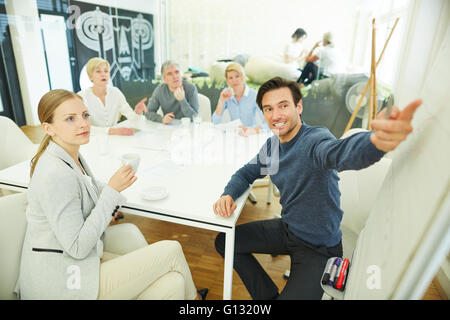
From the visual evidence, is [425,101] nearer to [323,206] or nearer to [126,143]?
[323,206]

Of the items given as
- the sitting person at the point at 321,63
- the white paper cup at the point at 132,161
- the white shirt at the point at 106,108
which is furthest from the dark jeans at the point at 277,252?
the sitting person at the point at 321,63

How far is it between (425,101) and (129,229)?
1.26m

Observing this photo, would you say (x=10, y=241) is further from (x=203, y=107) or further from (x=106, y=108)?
(x=203, y=107)

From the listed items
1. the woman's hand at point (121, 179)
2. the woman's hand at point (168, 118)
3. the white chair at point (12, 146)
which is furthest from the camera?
the woman's hand at point (168, 118)

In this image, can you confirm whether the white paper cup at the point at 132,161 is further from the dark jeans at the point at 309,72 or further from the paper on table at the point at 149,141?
the dark jeans at the point at 309,72

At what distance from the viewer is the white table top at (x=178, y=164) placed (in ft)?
4.11

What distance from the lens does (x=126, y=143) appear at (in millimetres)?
1973

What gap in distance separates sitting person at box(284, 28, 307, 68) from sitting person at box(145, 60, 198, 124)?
1538 mm

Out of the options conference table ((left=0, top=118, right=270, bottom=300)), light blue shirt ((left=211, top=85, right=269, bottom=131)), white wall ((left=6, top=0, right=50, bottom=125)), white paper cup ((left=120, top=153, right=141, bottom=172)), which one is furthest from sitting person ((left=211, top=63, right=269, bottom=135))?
white wall ((left=6, top=0, right=50, bottom=125))

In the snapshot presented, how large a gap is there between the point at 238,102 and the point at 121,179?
1.58 m

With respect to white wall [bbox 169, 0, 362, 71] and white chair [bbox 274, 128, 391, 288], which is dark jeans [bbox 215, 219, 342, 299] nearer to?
white chair [bbox 274, 128, 391, 288]

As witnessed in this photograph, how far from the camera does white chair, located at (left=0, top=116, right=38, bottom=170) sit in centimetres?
186

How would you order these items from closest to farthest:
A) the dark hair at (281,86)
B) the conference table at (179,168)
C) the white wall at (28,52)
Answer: the conference table at (179,168)
the dark hair at (281,86)
the white wall at (28,52)
